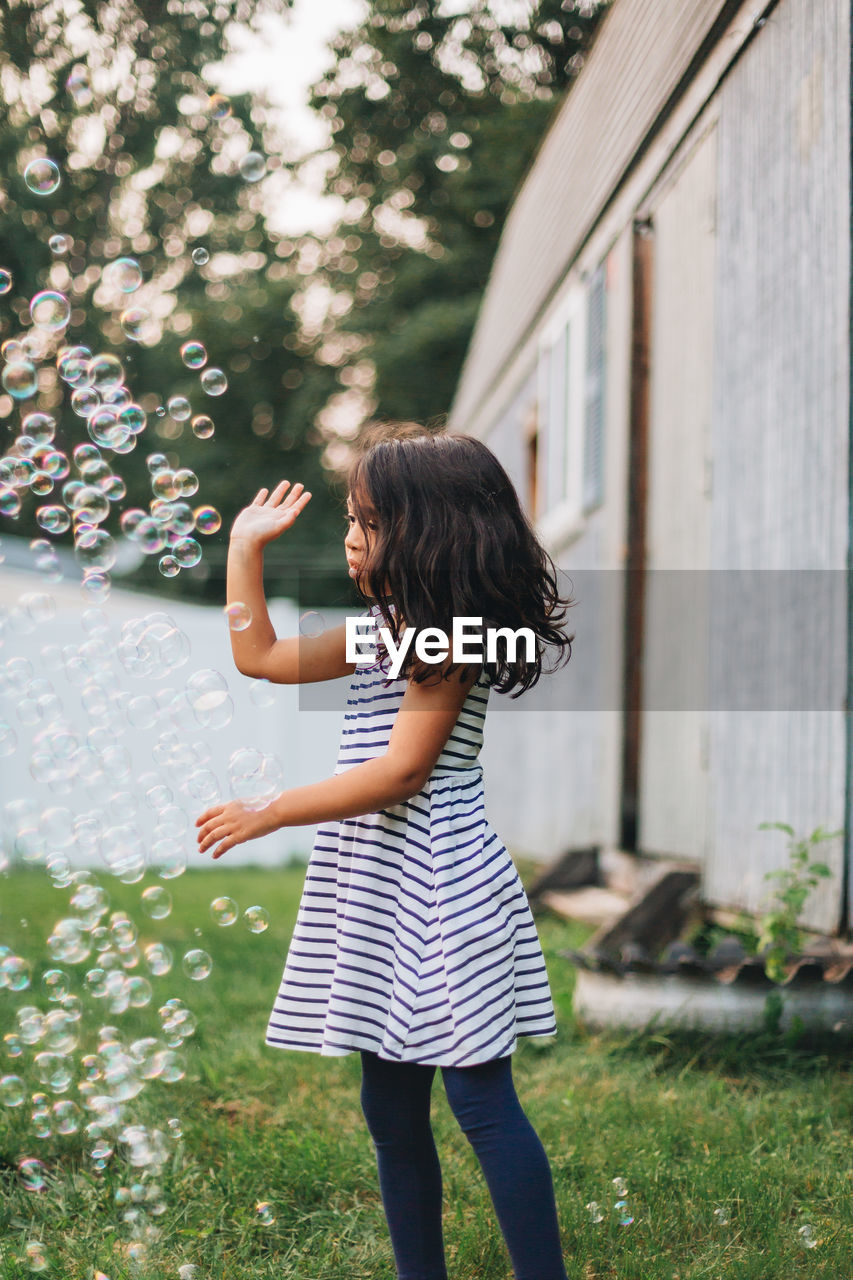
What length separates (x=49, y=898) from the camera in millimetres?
6664

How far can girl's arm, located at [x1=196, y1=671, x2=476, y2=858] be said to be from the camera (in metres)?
1.66

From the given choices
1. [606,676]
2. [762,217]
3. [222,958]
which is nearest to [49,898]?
[222,958]

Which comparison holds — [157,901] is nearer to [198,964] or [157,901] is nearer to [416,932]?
[198,964]

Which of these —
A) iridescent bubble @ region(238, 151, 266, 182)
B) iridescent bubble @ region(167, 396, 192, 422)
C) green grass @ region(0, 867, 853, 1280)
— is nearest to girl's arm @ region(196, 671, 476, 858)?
green grass @ region(0, 867, 853, 1280)

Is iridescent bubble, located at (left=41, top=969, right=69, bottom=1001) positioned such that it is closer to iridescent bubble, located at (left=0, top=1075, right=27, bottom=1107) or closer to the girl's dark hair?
iridescent bubble, located at (left=0, top=1075, right=27, bottom=1107)

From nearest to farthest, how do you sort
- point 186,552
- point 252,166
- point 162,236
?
point 186,552 → point 252,166 → point 162,236

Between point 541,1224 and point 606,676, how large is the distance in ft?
12.7

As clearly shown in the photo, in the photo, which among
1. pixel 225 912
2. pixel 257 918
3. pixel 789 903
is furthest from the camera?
pixel 789 903

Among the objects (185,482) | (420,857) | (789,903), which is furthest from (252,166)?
(789,903)

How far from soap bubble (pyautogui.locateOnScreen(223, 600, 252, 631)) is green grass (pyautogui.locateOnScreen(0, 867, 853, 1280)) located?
3.49ft

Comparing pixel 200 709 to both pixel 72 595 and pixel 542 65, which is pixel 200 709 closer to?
pixel 72 595

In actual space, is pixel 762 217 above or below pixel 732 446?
above

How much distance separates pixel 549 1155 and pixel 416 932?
3.14 ft

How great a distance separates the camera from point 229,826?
1.67 m
